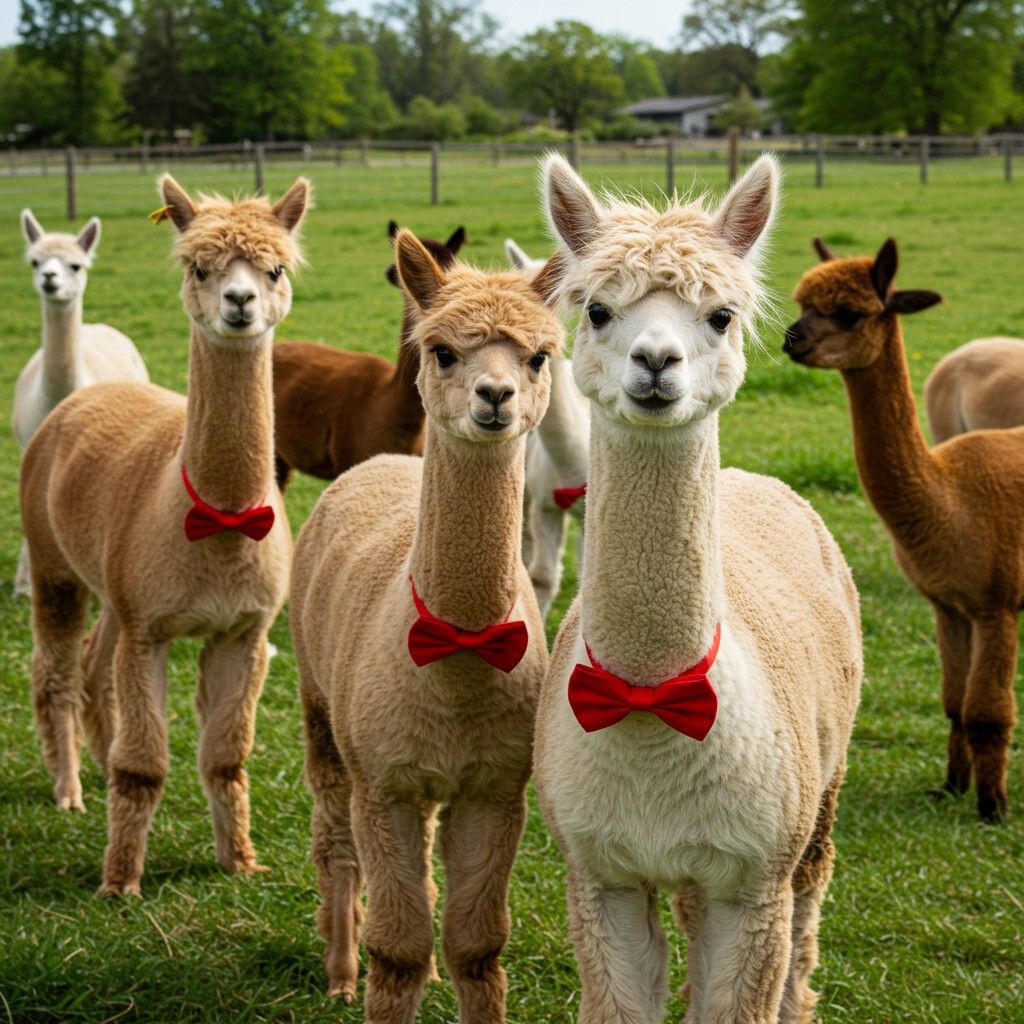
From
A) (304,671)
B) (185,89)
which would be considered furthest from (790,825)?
(185,89)

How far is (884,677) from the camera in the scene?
225 inches

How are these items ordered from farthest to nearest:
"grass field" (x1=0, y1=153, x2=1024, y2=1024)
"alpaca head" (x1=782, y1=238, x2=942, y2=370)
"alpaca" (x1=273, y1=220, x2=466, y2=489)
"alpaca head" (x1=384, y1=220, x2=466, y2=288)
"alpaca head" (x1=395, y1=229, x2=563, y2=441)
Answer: "alpaca" (x1=273, y1=220, x2=466, y2=489)
"alpaca head" (x1=782, y1=238, x2=942, y2=370)
"alpaca head" (x1=384, y1=220, x2=466, y2=288)
"grass field" (x1=0, y1=153, x2=1024, y2=1024)
"alpaca head" (x1=395, y1=229, x2=563, y2=441)

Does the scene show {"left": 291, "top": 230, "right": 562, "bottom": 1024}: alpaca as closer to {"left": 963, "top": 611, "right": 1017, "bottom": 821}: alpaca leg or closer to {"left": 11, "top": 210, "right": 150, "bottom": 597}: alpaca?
{"left": 963, "top": 611, "right": 1017, "bottom": 821}: alpaca leg

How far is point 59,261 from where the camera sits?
292 inches

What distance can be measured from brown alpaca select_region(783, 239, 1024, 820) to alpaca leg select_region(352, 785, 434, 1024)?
2.21 meters

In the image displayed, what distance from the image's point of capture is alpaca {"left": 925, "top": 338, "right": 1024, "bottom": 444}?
22.4 feet

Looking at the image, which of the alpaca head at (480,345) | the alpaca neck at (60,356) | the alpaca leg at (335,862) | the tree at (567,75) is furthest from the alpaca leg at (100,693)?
the tree at (567,75)

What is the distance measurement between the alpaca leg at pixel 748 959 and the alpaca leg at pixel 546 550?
3.46 meters

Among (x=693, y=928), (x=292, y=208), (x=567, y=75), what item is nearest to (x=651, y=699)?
(x=693, y=928)

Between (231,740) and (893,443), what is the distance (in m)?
2.36

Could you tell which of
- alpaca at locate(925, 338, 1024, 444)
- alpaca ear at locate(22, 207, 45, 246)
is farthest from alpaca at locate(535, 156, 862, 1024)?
alpaca ear at locate(22, 207, 45, 246)

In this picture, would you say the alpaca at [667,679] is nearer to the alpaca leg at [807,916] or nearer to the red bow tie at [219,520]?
the alpaca leg at [807,916]

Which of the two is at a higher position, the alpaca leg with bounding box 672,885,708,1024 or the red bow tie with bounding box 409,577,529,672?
the red bow tie with bounding box 409,577,529,672

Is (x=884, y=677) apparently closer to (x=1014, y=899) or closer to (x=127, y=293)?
(x=1014, y=899)
